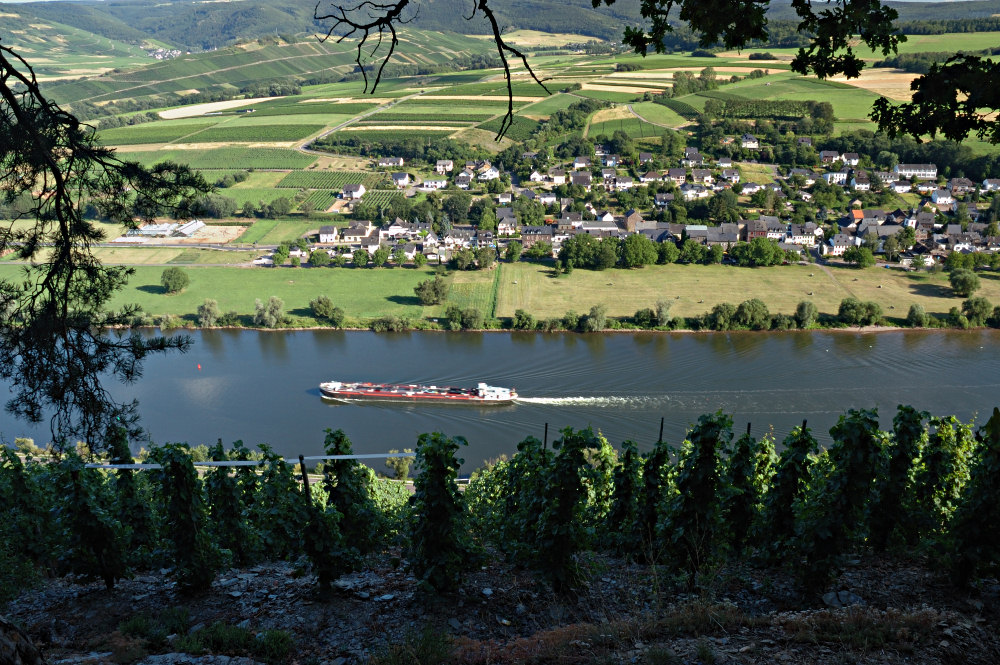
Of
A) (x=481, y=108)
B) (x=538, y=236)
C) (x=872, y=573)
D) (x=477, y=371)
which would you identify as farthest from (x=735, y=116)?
(x=872, y=573)

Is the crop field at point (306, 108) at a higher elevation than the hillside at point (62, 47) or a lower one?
lower

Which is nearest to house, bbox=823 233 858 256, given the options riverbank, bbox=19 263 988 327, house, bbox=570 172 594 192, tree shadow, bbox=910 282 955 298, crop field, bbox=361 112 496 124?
riverbank, bbox=19 263 988 327

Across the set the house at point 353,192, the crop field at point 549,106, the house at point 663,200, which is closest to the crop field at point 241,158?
the house at point 353,192

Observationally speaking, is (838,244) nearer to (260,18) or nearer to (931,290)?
(931,290)

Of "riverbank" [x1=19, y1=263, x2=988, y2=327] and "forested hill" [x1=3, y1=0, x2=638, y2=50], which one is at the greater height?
"forested hill" [x1=3, y1=0, x2=638, y2=50]

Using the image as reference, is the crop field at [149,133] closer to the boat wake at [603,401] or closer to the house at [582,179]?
the house at [582,179]

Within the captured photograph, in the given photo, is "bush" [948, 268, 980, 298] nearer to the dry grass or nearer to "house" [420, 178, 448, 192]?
"house" [420, 178, 448, 192]

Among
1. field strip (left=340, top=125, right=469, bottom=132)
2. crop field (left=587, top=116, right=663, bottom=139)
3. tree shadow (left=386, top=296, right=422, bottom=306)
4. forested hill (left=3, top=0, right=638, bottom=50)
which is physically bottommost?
tree shadow (left=386, top=296, right=422, bottom=306)
